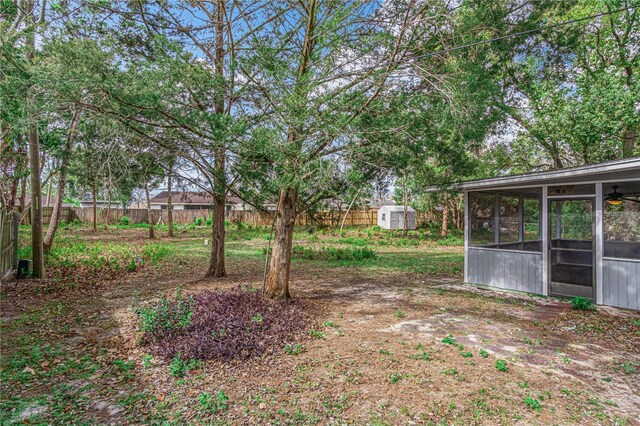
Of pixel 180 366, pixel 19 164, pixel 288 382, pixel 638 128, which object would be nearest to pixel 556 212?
pixel 638 128

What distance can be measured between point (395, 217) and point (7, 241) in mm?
19013

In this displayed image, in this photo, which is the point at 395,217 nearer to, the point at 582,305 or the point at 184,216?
the point at 184,216

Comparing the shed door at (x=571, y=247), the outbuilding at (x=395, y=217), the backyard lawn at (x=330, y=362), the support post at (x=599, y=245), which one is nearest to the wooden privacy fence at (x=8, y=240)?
the backyard lawn at (x=330, y=362)

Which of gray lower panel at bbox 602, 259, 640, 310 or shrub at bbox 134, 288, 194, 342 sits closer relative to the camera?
shrub at bbox 134, 288, 194, 342

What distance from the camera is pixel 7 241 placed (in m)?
7.06

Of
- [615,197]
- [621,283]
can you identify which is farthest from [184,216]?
[621,283]

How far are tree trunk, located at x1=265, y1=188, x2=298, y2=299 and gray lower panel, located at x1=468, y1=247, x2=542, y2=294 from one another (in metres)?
4.54

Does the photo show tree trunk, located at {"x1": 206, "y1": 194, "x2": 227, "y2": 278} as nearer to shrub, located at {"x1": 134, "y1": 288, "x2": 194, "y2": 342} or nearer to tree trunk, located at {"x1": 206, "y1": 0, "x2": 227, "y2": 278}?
tree trunk, located at {"x1": 206, "y1": 0, "x2": 227, "y2": 278}

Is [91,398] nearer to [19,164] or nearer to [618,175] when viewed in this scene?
[618,175]

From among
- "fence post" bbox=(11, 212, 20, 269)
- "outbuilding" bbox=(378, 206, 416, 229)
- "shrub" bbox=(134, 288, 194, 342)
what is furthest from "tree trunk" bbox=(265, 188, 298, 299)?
"outbuilding" bbox=(378, 206, 416, 229)

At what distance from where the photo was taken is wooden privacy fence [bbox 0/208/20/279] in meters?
6.64

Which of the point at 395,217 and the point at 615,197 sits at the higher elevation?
the point at 615,197

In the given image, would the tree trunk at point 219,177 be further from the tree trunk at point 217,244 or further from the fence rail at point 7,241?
the fence rail at point 7,241

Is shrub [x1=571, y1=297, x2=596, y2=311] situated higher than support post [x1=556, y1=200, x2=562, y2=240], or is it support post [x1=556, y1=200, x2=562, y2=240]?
support post [x1=556, y1=200, x2=562, y2=240]
